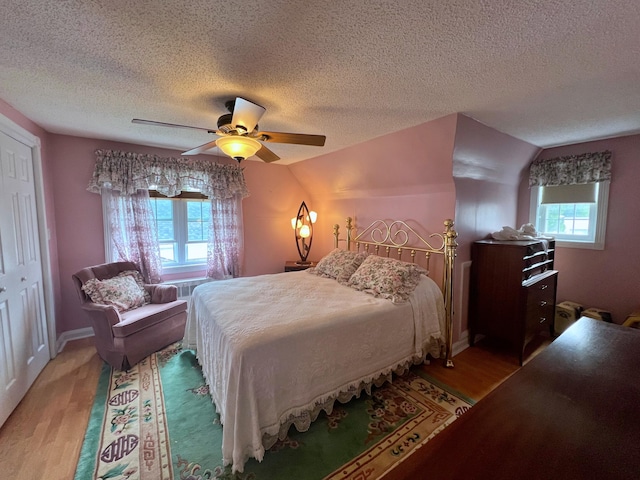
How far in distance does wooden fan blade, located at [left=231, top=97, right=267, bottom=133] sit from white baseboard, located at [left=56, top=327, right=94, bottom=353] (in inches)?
127

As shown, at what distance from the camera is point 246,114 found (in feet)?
5.95

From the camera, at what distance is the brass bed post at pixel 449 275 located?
262cm

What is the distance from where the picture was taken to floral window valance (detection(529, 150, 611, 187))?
10.1 ft

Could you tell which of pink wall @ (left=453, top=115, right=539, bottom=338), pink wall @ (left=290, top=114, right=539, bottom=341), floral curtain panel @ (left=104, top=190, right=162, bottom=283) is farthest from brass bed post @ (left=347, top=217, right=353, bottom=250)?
floral curtain panel @ (left=104, top=190, right=162, bottom=283)

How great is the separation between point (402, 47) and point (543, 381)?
1.61 meters

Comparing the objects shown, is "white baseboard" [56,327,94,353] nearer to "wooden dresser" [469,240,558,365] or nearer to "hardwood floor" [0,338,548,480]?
"hardwood floor" [0,338,548,480]

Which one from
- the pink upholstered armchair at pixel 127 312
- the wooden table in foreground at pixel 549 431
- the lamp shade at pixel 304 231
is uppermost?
the lamp shade at pixel 304 231

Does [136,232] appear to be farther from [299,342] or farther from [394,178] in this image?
[394,178]

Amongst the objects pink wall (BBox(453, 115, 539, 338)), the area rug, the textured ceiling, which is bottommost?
the area rug

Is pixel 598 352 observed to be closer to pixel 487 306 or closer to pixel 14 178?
pixel 487 306

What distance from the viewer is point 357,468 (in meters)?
1.61

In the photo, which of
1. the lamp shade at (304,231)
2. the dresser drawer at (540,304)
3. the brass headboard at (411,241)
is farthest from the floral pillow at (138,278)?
the dresser drawer at (540,304)

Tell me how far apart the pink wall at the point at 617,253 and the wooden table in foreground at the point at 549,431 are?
9.24 ft

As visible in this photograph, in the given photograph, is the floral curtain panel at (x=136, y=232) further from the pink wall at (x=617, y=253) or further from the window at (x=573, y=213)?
the pink wall at (x=617, y=253)
